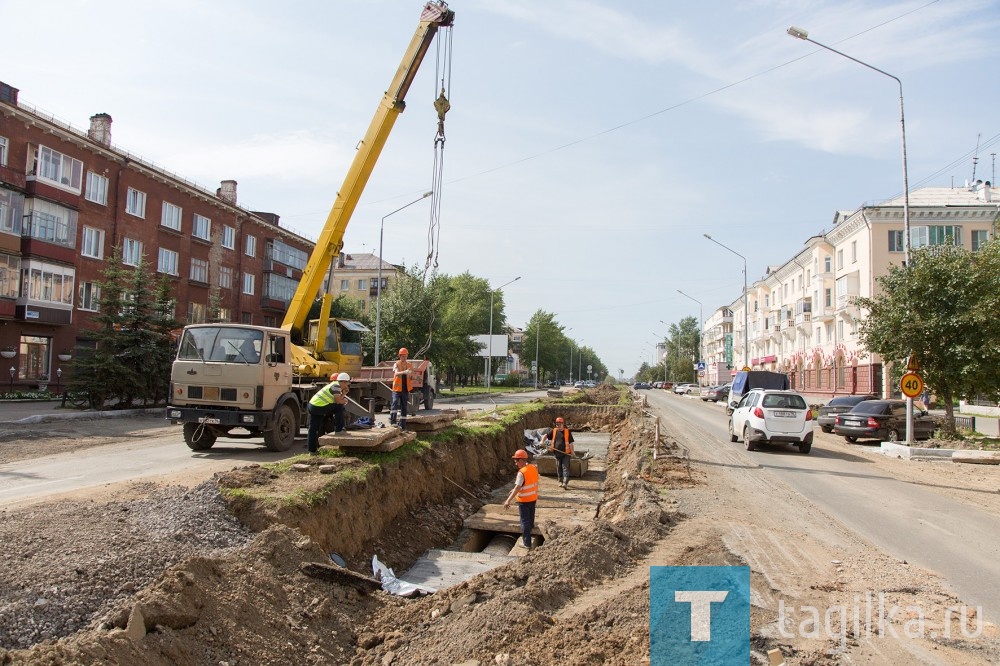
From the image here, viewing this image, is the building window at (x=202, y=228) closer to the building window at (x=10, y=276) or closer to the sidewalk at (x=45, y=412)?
the building window at (x=10, y=276)

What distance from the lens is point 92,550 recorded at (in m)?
5.53

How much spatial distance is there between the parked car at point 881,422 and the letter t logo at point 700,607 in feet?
57.5

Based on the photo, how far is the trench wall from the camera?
315 inches

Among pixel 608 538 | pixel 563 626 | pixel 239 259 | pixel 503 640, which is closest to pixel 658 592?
pixel 563 626

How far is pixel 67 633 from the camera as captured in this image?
4562 millimetres

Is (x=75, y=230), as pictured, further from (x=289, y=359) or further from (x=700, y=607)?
(x=700, y=607)

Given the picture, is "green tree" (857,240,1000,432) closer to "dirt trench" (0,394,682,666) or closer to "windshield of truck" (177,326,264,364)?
"dirt trench" (0,394,682,666)

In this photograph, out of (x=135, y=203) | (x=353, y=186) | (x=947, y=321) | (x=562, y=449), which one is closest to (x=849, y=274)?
(x=947, y=321)

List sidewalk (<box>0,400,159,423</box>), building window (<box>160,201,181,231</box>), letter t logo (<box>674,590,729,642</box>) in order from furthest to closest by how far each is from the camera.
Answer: building window (<box>160,201,181,231</box>) < sidewalk (<box>0,400,159,423</box>) < letter t logo (<box>674,590,729,642</box>)

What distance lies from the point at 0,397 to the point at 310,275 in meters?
16.8

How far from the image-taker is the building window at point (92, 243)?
30.6m

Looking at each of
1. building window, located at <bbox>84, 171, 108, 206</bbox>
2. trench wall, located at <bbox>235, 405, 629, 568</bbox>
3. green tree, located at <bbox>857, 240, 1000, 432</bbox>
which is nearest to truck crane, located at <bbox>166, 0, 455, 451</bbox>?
trench wall, located at <bbox>235, 405, 629, 568</bbox>

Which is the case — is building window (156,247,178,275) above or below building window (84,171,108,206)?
below

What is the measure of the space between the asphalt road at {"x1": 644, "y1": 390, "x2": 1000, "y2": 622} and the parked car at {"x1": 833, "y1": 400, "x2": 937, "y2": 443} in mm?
4881
